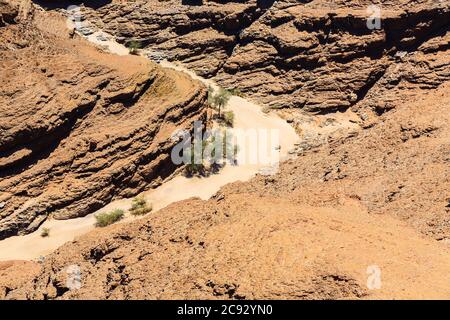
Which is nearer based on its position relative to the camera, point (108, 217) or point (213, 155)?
point (108, 217)

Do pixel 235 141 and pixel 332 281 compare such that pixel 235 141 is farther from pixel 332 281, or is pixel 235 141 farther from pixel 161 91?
pixel 332 281

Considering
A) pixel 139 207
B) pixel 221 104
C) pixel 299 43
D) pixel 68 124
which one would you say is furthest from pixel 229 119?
pixel 68 124

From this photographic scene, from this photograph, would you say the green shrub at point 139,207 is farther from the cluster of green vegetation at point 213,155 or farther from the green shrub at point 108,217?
the cluster of green vegetation at point 213,155

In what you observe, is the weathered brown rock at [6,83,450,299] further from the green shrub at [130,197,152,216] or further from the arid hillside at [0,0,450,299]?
the green shrub at [130,197,152,216]

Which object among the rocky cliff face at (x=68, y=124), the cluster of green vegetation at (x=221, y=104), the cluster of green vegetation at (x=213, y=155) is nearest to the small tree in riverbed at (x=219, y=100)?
the cluster of green vegetation at (x=221, y=104)

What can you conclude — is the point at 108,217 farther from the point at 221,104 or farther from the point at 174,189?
the point at 221,104
